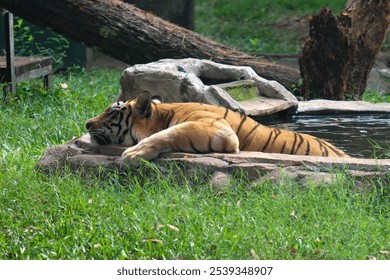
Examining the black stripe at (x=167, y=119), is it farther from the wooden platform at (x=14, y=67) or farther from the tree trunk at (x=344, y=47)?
the tree trunk at (x=344, y=47)

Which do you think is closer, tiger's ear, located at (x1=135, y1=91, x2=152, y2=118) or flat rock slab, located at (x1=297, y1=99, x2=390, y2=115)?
tiger's ear, located at (x1=135, y1=91, x2=152, y2=118)

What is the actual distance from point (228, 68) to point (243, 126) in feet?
6.42

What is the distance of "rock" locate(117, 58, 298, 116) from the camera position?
276 inches

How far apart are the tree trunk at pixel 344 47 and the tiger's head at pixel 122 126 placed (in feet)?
12.0

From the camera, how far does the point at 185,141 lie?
557cm

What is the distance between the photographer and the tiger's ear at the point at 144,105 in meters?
5.77

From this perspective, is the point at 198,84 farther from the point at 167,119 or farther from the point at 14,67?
the point at 14,67

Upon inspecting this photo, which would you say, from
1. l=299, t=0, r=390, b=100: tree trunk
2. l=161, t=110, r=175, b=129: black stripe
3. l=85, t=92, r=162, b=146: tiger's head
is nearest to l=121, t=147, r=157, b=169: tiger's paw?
l=85, t=92, r=162, b=146: tiger's head

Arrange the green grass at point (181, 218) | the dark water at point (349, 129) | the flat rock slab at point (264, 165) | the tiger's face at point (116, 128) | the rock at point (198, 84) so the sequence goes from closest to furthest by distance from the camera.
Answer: the green grass at point (181, 218)
the flat rock slab at point (264, 165)
the tiger's face at point (116, 128)
the dark water at point (349, 129)
the rock at point (198, 84)

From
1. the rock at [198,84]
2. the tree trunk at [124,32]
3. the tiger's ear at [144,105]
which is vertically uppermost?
the tiger's ear at [144,105]

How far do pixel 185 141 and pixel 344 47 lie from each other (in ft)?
13.1

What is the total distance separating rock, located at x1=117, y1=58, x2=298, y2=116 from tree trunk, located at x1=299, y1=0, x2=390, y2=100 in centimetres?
156

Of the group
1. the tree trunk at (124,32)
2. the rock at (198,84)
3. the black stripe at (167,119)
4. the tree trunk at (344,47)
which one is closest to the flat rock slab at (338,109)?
the rock at (198,84)

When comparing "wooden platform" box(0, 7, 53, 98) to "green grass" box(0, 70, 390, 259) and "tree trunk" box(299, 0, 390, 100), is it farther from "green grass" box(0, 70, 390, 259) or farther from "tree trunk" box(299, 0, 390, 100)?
"green grass" box(0, 70, 390, 259)
